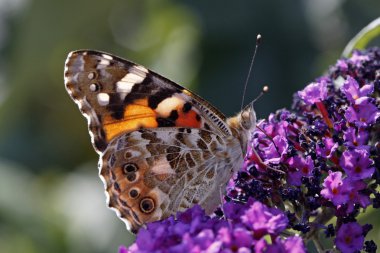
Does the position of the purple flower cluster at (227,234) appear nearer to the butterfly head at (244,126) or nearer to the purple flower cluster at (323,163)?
the purple flower cluster at (323,163)

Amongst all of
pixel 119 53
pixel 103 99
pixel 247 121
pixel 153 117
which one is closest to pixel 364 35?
pixel 247 121

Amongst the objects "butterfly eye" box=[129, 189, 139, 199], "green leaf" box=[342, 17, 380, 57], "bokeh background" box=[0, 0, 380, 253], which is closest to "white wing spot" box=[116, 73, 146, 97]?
"butterfly eye" box=[129, 189, 139, 199]

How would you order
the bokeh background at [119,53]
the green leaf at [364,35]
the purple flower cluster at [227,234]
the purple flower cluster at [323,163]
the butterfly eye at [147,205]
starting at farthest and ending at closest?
the bokeh background at [119,53] < the green leaf at [364,35] < the butterfly eye at [147,205] < the purple flower cluster at [323,163] < the purple flower cluster at [227,234]

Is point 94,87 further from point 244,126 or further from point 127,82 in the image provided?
point 244,126

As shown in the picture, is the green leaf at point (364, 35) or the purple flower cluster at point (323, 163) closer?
the purple flower cluster at point (323, 163)

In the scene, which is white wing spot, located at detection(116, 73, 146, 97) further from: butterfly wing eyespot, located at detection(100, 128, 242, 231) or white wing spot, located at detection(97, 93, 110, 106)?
butterfly wing eyespot, located at detection(100, 128, 242, 231)

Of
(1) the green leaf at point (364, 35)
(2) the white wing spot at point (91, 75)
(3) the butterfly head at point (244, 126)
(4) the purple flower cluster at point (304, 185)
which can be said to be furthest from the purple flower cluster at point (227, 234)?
(1) the green leaf at point (364, 35)
